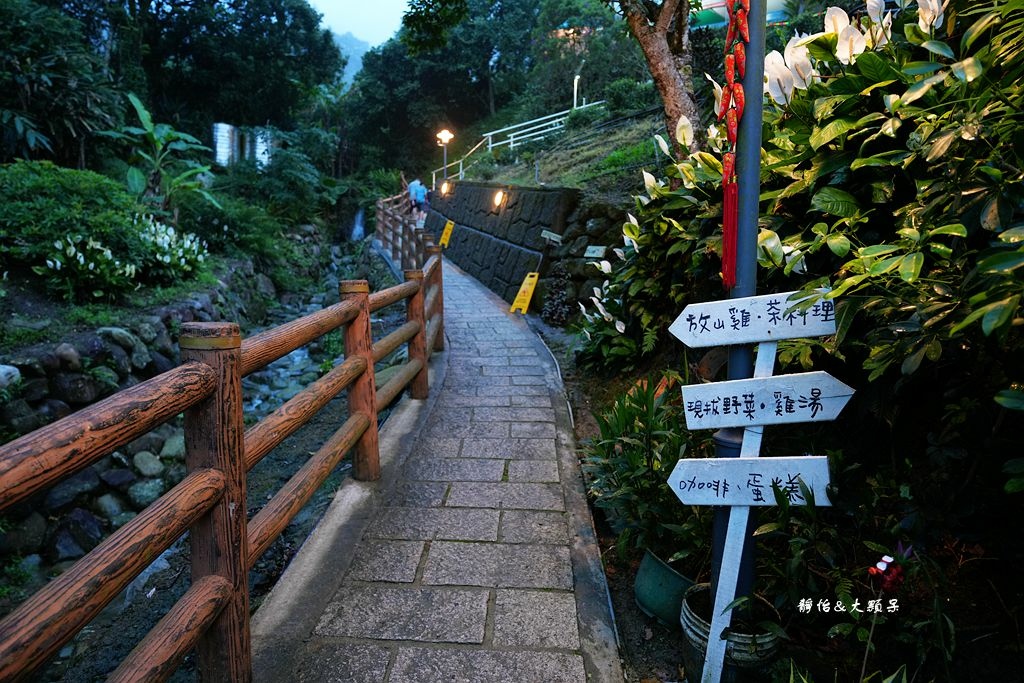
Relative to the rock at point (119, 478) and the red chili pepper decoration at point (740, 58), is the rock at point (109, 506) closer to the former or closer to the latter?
the rock at point (119, 478)

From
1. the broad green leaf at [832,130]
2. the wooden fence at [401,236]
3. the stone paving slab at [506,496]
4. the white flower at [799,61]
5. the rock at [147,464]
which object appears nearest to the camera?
the broad green leaf at [832,130]

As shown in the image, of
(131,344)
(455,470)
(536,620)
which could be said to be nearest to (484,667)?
(536,620)

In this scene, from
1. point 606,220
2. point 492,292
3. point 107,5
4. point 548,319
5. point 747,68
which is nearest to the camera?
point 747,68

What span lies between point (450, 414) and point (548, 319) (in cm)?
365

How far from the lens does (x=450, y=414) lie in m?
4.67

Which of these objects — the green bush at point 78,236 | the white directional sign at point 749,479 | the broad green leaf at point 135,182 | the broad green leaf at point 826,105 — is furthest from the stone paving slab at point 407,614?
the broad green leaf at point 135,182

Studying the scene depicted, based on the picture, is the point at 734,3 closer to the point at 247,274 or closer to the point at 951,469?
the point at 951,469

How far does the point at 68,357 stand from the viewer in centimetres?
602

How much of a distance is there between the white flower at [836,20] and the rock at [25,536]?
6100 millimetres

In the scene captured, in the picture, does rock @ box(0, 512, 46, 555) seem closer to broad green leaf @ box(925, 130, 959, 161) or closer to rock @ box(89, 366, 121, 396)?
rock @ box(89, 366, 121, 396)

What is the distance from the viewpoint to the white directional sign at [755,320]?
1742 mm

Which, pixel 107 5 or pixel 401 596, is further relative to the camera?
pixel 107 5

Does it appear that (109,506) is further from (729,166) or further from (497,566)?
(729,166)

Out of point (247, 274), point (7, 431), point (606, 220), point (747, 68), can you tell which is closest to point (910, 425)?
point (747, 68)
